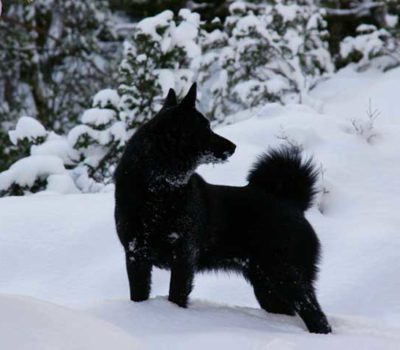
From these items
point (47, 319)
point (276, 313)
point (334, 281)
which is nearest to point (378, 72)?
point (334, 281)

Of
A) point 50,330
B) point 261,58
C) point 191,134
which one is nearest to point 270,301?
point 191,134

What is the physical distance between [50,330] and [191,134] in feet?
4.28

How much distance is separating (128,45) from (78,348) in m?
6.05

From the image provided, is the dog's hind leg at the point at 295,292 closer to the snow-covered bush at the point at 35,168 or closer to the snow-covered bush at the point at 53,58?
the snow-covered bush at the point at 35,168

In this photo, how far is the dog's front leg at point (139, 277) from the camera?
10.3 ft

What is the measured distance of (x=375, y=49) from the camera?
964 cm

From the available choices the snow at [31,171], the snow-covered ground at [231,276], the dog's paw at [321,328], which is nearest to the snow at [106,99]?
the snow at [31,171]

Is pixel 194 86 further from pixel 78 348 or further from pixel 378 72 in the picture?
pixel 378 72

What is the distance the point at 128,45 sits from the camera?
766 cm

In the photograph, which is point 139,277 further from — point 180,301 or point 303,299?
point 303,299

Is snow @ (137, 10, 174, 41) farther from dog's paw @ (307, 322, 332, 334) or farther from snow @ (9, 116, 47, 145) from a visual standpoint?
dog's paw @ (307, 322, 332, 334)

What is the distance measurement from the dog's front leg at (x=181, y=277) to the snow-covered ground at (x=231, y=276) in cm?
9

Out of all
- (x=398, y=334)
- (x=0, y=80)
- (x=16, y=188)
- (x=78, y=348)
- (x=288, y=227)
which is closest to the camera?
(x=78, y=348)

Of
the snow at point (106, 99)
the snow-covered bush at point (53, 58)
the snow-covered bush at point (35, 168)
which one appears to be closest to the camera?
the snow-covered bush at point (35, 168)
